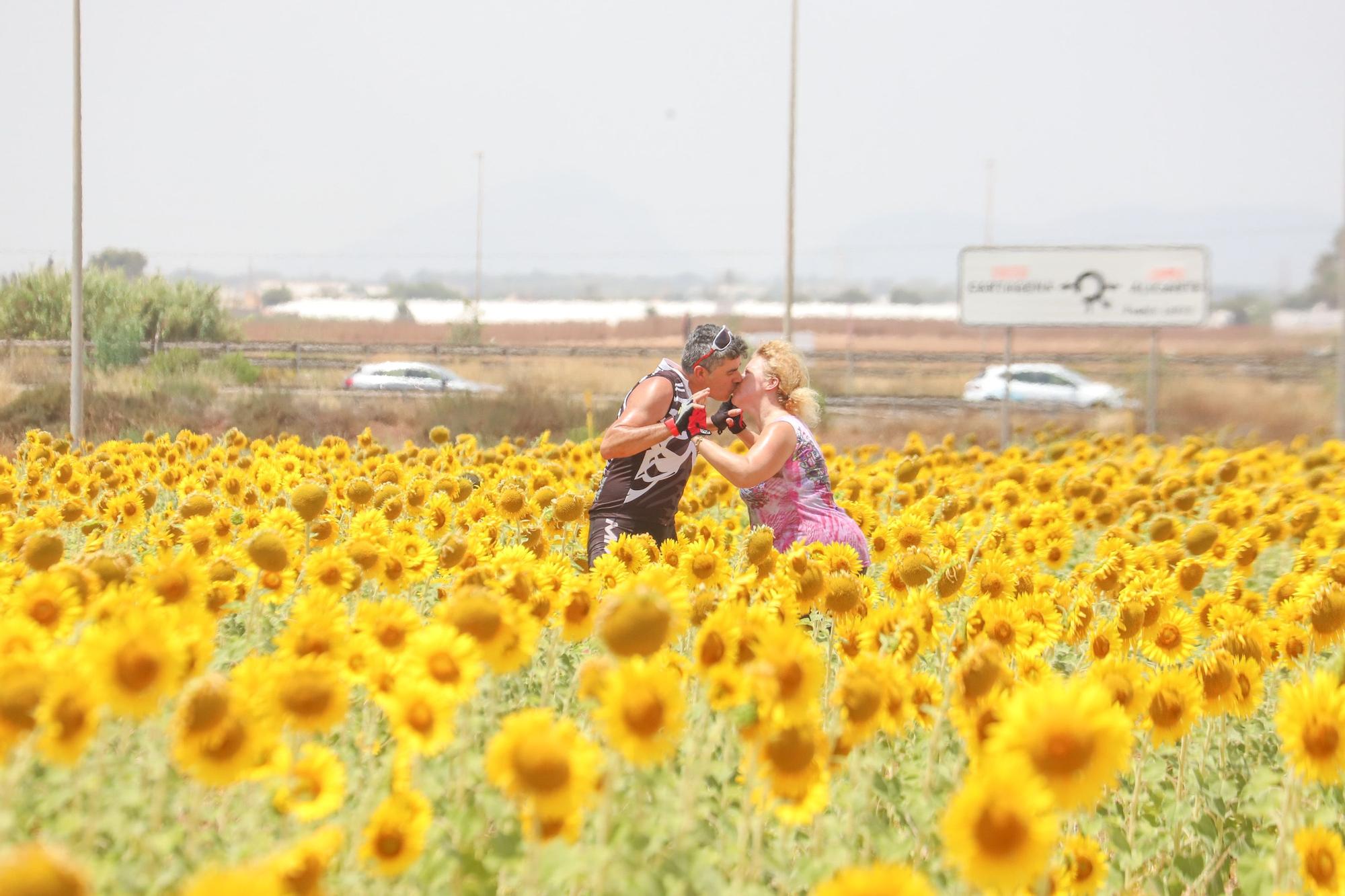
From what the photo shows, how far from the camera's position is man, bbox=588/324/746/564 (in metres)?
6.10

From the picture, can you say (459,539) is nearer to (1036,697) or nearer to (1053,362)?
(1036,697)

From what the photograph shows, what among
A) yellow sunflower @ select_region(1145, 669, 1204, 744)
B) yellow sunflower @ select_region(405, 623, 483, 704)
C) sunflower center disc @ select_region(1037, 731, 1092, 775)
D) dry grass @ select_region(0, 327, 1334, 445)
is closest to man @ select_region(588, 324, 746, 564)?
yellow sunflower @ select_region(1145, 669, 1204, 744)

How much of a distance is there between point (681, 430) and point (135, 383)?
1044 cm

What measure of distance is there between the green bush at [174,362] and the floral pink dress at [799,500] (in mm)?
10223

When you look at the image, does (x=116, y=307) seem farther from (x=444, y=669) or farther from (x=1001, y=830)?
(x=1001, y=830)

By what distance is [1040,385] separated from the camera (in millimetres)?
37906

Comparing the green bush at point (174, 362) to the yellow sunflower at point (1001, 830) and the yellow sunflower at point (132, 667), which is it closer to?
the yellow sunflower at point (132, 667)

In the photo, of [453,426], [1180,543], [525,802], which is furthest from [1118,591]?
[453,426]

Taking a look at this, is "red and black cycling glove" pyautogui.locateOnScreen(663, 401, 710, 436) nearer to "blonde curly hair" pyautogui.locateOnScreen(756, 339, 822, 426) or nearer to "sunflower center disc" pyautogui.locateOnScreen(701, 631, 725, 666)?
"blonde curly hair" pyautogui.locateOnScreen(756, 339, 822, 426)

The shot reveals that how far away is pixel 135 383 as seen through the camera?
14.6 meters

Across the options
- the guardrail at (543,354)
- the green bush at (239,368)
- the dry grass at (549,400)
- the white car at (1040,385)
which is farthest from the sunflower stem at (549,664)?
the white car at (1040,385)

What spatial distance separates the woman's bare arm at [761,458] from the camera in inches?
233

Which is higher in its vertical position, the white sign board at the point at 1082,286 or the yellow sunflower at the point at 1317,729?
the white sign board at the point at 1082,286

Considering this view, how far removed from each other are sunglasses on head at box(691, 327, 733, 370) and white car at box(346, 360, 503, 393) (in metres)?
9.72
